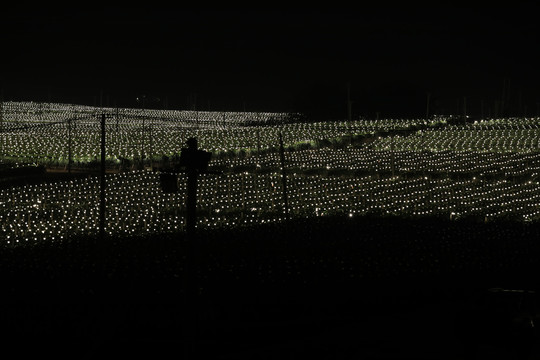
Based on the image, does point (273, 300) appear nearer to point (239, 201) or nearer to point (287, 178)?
point (239, 201)

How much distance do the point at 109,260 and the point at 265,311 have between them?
21.7 ft

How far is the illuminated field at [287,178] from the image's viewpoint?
31203 millimetres

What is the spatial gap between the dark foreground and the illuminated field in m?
7.24

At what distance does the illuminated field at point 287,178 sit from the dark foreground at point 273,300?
724cm

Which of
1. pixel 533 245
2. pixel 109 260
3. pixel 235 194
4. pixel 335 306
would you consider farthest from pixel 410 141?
pixel 335 306

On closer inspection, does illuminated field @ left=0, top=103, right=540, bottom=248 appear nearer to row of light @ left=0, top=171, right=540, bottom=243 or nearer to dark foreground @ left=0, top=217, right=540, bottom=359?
row of light @ left=0, top=171, right=540, bottom=243

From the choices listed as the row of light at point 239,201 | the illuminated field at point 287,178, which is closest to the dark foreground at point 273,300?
the row of light at point 239,201

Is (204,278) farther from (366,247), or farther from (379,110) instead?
(379,110)

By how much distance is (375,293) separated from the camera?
15203 mm

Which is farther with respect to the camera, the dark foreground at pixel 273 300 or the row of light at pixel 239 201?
the row of light at pixel 239 201

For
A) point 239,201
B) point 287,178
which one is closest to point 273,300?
point 239,201

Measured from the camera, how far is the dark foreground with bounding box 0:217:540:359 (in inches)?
420

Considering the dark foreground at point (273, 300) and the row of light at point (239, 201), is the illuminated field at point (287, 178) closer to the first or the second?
the row of light at point (239, 201)

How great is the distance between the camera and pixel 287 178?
4138 cm
